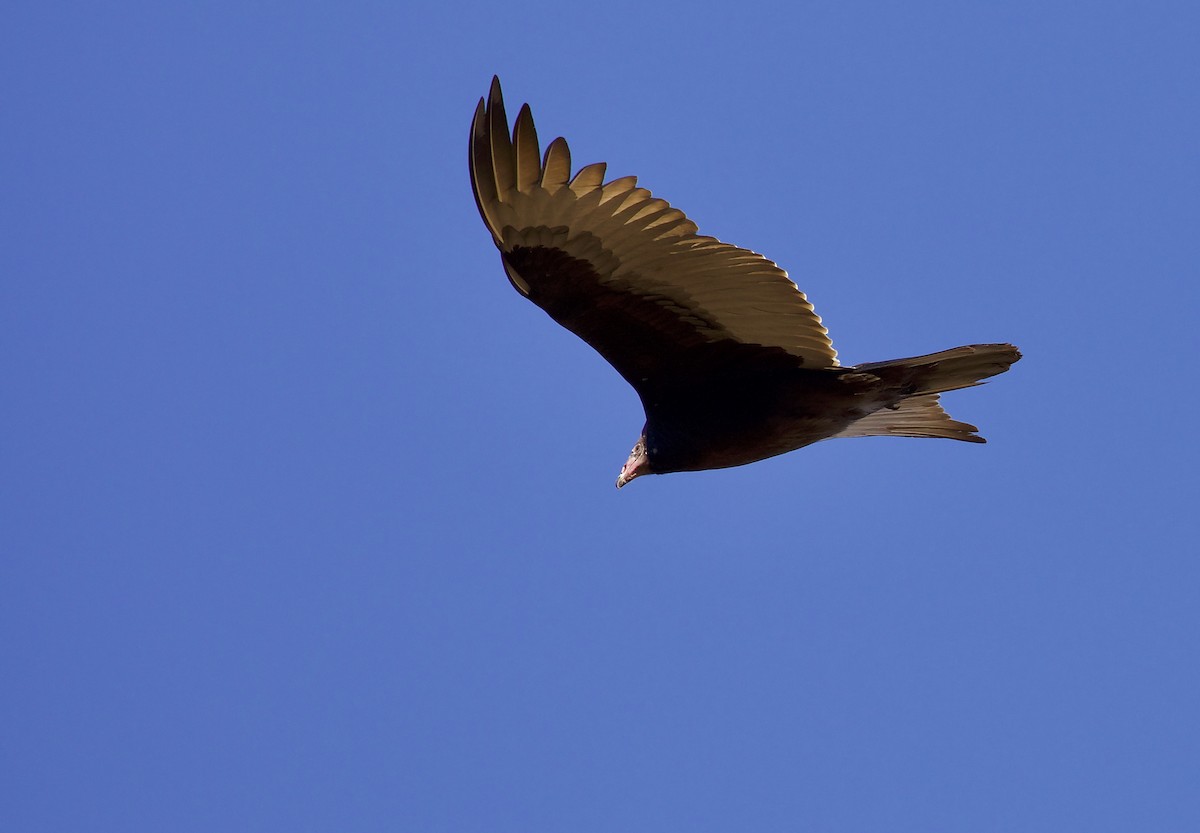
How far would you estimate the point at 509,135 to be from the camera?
6184mm

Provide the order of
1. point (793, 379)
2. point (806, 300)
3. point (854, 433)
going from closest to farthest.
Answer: point (806, 300), point (793, 379), point (854, 433)

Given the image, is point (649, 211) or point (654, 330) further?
point (654, 330)

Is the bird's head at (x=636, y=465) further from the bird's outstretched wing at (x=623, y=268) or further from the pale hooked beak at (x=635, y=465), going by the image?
the bird's outstretched wing at (x=623, y=268)

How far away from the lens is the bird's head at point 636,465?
771cm

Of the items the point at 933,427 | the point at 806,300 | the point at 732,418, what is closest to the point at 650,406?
the point at 732,418

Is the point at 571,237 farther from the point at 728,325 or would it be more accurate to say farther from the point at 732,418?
the point at 732,418

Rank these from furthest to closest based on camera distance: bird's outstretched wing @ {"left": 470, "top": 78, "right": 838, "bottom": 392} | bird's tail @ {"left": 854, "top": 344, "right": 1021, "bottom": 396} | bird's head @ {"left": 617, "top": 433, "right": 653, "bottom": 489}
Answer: bird's head @ {"left": 617, "top": 433, "right": 653, "bottom": 489} < bird's tail @ {"left": 854, "top": 344, "right": 1021, "bottom": 396} < bird's outstretched wing @ {"left": 470, "top": 78, "right": 838, "bottom": 392}

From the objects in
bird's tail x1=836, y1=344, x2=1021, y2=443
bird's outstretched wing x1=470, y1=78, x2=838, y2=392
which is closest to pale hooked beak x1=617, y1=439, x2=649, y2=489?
bird's outstretched wing x1=470, y1=78, x2=838, y2=392

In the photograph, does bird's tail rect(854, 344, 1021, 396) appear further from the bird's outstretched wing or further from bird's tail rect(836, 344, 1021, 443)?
the bird's outstretched wing

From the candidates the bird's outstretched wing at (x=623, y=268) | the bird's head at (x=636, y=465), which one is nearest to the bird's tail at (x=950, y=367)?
the bird's outstretched wing at (x=623, y=268)

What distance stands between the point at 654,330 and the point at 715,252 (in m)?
0.65

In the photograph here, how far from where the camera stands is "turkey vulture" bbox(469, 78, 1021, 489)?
6340mm

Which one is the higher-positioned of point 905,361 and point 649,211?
Answer: point 649,211

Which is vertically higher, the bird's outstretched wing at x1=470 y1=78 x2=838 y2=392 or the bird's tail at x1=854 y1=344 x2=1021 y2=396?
the bird's outstretched wing at x1=470 y1=78 x2=838 y2=392
